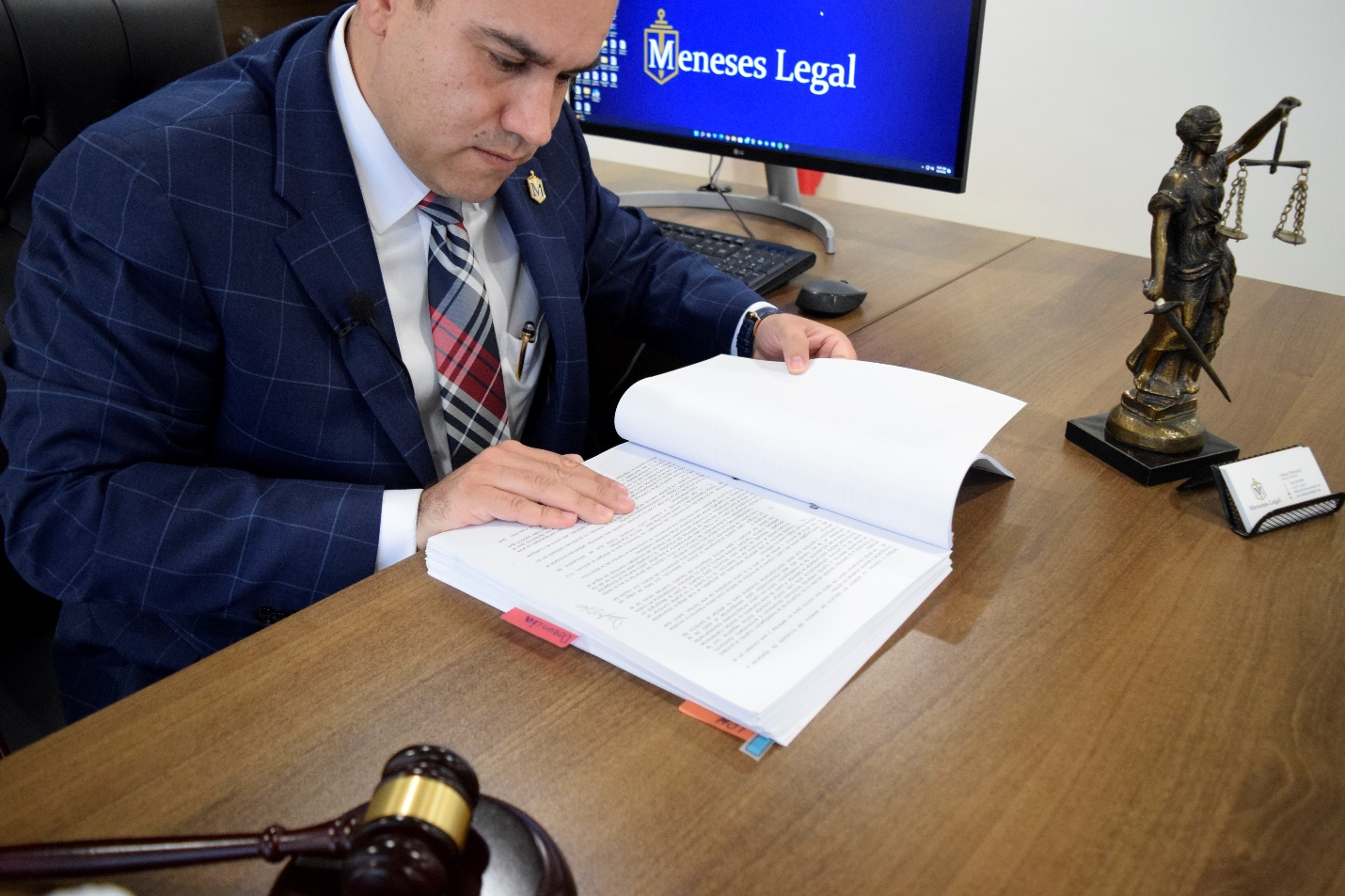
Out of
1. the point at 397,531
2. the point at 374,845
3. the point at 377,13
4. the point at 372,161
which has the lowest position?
the point at 397,531

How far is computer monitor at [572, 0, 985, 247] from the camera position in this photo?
136cm

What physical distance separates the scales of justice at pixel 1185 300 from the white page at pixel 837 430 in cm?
13

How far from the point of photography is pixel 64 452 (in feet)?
2.79

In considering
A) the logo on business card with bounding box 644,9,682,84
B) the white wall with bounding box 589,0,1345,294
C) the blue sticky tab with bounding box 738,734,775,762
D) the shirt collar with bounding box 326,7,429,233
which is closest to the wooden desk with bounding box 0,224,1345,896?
the blue sticky tab with bounding box 738,734,775,762

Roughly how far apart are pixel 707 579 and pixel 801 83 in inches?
39.8

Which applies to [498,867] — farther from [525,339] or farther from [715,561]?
[525,339]

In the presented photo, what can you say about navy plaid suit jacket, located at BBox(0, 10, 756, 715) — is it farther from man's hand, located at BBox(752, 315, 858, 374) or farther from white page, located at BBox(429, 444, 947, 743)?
man's hand, located at BBox(752, 315, 858, 374)

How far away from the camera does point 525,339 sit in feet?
3.99

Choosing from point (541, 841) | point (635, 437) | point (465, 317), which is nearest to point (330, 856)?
point (541, 841)

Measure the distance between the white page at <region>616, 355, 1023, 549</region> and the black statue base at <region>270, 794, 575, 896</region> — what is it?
412mm

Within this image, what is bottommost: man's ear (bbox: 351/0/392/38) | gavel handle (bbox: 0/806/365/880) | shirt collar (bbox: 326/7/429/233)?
gavel handle (bbox: 0/806/365/880)

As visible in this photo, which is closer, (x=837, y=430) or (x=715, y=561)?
(x=715, y=561)

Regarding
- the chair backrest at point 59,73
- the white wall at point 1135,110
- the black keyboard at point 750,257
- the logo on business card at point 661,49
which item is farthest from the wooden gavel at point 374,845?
the white wall at point 1135,110

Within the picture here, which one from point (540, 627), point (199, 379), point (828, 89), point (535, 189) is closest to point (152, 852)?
point (540, 627)
